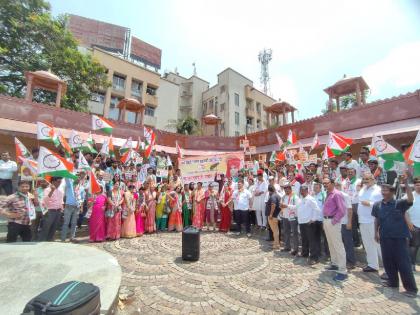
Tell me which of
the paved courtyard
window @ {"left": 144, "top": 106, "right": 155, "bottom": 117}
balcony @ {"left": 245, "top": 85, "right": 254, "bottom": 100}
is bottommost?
the paved courtyard

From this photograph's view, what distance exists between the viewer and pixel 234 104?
126 ft

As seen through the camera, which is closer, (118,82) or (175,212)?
(175,212)

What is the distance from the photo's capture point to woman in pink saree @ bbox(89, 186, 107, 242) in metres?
7.77

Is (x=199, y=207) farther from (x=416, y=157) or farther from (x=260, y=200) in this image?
(x=416, y=157)

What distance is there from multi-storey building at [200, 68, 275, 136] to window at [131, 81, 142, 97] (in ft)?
35.0

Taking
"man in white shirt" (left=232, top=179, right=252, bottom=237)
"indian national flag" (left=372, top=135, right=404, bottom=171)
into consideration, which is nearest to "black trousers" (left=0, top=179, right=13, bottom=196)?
"man in white shirt" (left=232, top=179, right=252, bottom=237)

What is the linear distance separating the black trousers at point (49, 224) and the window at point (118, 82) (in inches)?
1054

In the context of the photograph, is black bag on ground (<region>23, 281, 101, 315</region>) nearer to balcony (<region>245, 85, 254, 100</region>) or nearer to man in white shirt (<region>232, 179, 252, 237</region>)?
man in white shirt (<region>232, 179, 252, 237</region>)

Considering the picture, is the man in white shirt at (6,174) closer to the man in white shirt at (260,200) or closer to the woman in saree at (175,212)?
the woman in saree at (175,212)

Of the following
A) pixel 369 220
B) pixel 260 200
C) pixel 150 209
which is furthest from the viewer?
pixel 150 209

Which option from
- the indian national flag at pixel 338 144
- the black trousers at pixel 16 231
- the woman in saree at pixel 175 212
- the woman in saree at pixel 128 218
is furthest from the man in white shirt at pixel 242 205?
the black trousers at pixel 16 231

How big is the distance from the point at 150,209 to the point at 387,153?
25.2 ft

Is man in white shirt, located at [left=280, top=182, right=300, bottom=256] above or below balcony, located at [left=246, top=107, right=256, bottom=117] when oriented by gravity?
below

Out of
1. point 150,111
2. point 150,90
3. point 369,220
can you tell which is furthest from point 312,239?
point 150,90
